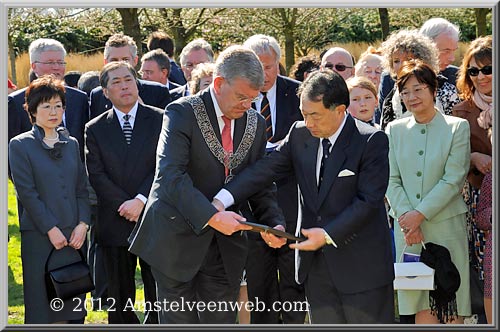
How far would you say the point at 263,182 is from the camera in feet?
18.3

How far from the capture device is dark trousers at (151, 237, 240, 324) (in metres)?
5.60

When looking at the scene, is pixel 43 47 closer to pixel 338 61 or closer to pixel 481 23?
pixel 338 61

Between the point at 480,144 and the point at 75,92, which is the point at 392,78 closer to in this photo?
the point at 480,144

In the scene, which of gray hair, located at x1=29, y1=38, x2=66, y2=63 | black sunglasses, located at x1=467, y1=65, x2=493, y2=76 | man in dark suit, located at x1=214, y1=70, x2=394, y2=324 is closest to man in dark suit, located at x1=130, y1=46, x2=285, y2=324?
man in dark suit, located at x1=214, y1=70, x2=394, y2=324

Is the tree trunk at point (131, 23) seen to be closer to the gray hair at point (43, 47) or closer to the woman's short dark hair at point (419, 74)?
the gray hair at point (43, 47)

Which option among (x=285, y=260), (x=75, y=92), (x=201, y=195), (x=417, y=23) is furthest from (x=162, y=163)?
(x=417, y=23)

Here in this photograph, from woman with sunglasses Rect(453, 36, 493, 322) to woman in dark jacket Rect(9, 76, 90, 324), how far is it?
9.50 ft

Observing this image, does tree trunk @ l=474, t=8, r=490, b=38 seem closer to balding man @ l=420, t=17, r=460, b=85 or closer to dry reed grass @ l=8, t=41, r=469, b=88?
balding man @ l=420, t=17, r=460, b=85

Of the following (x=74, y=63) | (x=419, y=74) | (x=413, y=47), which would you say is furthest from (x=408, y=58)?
(x=74, y=63)

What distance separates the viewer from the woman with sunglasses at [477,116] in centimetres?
621

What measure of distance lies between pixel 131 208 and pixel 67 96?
4.30 ft

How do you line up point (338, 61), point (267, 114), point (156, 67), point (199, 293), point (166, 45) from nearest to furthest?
point (199, 293), point (267, 114), point (338, 61), point (156, 67), point (166, 45)

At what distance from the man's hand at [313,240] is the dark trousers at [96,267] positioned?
245cm

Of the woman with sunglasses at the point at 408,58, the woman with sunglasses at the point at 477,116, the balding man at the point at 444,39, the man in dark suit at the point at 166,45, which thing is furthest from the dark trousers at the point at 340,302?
the man in dark suit at the point at 166,45
